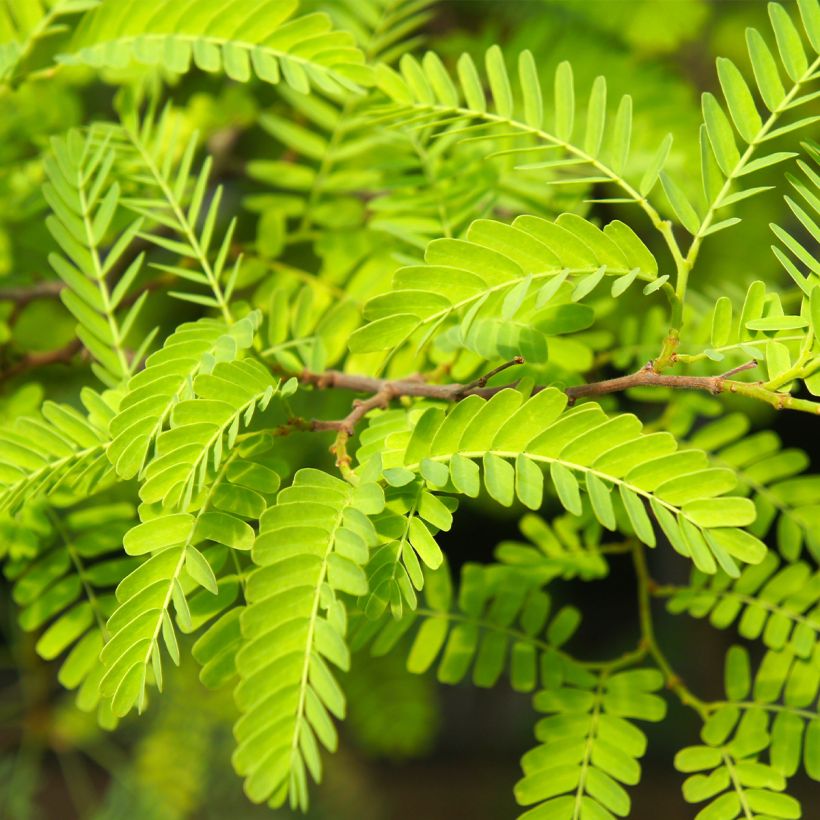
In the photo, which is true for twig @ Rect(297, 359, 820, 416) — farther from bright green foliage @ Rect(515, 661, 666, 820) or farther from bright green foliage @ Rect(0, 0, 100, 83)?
bright green foliage @ Rect(0, 0, 100, 83)

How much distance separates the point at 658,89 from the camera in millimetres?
1115

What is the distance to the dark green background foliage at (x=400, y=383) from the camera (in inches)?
19.7

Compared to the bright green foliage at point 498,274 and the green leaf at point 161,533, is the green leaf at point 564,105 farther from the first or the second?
the green leaf at point 161,533

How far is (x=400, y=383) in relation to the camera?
0.63m

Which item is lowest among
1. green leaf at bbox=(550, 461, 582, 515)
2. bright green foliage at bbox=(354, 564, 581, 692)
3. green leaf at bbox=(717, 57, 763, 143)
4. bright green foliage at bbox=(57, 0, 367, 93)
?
bright green foliage at bbox=(354, 564, 581, 692)

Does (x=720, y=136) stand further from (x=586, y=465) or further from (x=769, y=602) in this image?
(x=769, y=602)

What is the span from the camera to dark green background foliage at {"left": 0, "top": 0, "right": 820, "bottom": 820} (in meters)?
0.50

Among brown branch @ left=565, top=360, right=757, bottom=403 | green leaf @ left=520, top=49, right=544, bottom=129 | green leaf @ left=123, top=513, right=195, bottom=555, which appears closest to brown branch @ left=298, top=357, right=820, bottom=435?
brown branch @ left=565, top=360, right=757, bottom=403

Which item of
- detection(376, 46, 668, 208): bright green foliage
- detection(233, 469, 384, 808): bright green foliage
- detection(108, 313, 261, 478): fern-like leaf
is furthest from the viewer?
detection(376, 46, 668, 208): bright green foliage

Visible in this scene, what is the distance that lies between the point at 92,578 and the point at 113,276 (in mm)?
427

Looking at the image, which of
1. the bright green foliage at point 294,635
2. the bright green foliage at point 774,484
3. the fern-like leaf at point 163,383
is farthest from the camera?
the bright green foliage at point 774,484

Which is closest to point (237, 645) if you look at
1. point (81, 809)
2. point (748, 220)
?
point (748, 220)

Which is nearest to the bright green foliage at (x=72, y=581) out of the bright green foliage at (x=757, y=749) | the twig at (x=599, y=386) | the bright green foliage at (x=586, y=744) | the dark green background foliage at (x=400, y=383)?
the dark green background foliage at (x=400, y=383)

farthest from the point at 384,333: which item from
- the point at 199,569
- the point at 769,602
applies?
the point at 769,602
